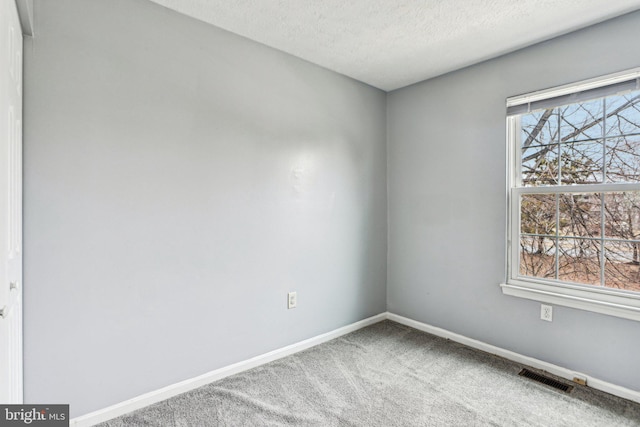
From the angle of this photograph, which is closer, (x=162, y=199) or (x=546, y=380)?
(x=162, y=199)

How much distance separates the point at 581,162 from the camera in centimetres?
219

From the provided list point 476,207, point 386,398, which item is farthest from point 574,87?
point 386,398

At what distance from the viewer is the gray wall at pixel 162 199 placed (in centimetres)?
159

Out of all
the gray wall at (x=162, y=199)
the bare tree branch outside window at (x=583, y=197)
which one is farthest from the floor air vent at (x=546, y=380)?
the gray wall at (x=162, y=199)

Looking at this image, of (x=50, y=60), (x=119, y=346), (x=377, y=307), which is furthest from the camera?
(x=377, y=307)

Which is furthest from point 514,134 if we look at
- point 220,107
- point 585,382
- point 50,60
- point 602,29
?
point 50,60

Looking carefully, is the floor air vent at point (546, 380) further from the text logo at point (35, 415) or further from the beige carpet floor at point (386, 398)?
the text logo at point (35, 415)

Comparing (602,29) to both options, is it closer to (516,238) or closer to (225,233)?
(516,238)

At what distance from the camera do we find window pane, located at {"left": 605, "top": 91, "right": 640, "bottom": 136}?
6.56ft

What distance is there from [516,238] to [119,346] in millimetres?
2668

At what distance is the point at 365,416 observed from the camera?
1.81 meters

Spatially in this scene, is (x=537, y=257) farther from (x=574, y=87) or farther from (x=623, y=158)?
(x=574, y=87)

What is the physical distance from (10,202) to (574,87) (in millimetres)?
3026

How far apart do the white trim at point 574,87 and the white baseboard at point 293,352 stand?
5.96ft
